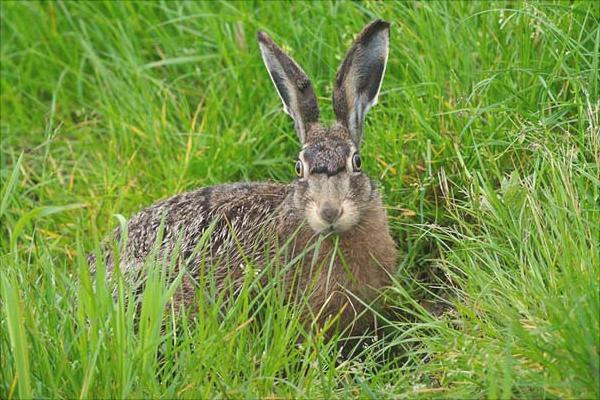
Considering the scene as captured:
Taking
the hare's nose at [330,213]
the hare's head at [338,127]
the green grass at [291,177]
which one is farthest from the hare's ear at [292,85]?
the hare's nose at [330,213]

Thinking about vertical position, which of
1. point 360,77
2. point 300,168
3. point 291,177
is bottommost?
point 291,177

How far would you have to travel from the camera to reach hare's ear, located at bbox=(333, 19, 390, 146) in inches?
205

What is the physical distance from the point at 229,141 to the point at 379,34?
44.5 inches

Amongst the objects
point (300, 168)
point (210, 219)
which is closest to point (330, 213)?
point (300, 168)

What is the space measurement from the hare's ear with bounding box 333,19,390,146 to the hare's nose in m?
0.59

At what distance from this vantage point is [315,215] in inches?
190

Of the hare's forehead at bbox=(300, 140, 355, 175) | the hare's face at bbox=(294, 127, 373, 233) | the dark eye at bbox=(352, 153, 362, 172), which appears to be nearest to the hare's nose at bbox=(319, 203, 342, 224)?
the hare's face at bbox=(294, 127, 373, 233)

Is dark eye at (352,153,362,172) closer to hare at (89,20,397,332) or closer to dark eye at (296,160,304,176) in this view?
hare at (89,20,397,332)

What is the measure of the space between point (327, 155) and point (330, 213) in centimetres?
33

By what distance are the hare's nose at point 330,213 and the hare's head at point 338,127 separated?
0.08 feet

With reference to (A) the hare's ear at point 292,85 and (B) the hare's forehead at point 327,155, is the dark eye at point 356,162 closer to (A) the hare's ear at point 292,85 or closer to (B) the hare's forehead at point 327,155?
(B) the hare's forehead at point 327,155

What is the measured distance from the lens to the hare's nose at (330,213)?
15.6ft

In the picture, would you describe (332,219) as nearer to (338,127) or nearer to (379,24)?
(338,127)

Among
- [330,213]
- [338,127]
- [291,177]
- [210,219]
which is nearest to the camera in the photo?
[330,213]
